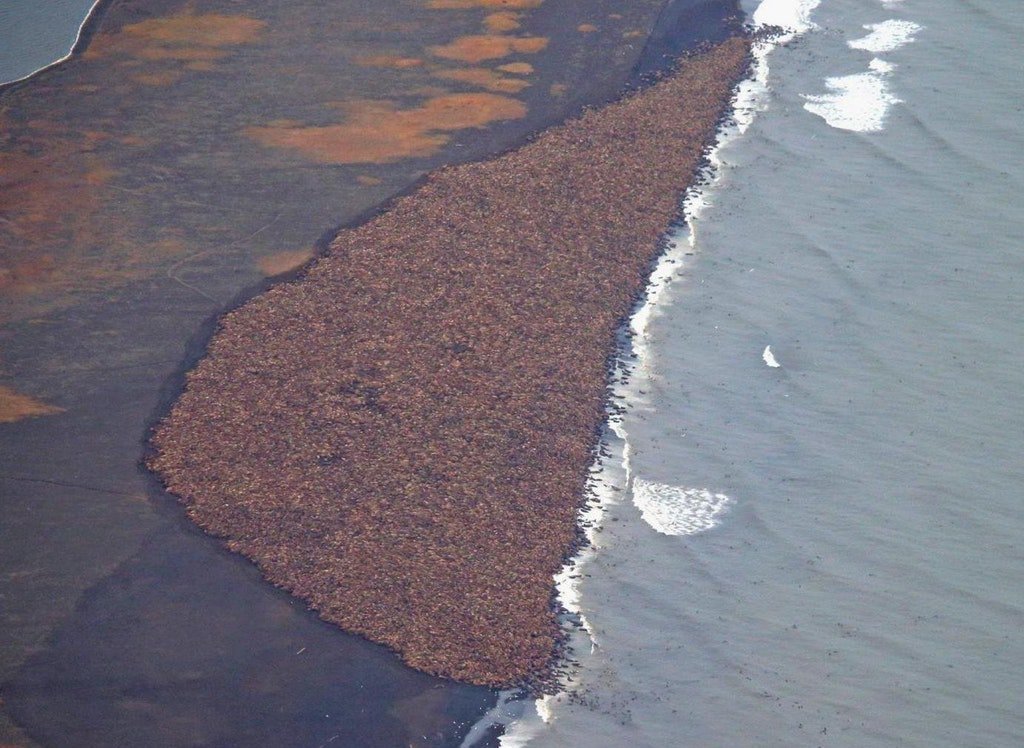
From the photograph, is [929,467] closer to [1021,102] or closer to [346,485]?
[346,485]

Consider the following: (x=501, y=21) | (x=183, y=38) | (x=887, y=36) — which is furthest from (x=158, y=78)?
(x=887, y=36)

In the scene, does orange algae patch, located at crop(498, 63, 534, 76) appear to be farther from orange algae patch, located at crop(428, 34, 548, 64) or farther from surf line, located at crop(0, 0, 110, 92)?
surf line, located at crop(0, 0, 110, 92)

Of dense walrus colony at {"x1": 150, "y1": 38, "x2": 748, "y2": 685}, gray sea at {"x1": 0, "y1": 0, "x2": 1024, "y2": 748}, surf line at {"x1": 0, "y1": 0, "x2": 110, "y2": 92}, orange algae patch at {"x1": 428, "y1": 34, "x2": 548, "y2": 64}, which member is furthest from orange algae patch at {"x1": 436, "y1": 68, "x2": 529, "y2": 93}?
surf line at {"x1": 0, "y1": 0, "x2": 110, "y2": 92}

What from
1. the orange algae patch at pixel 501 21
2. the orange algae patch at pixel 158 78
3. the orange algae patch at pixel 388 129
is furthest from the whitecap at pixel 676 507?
the orange algae patch at pixel 501 21

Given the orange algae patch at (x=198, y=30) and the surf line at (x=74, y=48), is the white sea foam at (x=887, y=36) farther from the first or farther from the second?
the surf line at (x=74, y=48)

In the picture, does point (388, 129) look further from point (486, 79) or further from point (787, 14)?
point (787, 14)

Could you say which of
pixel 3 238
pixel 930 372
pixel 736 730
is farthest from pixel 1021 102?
pixel 3 238
